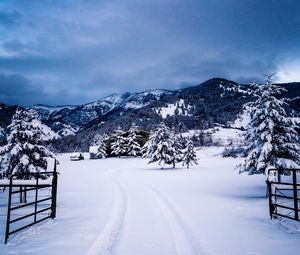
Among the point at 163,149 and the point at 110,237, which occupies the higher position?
the point at 163,149

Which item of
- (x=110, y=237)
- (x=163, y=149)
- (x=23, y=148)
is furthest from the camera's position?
(x=163, y=149)

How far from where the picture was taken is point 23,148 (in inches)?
883

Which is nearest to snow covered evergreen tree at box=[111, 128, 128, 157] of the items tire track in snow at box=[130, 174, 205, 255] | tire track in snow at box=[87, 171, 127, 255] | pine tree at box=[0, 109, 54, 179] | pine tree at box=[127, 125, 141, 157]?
pine tree at box=[127, 125, 141, 157]

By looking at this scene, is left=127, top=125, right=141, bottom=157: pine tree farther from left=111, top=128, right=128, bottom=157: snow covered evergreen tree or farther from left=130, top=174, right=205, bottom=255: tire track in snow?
left=130, top=174, right=205, bottom=255: tire track in snow

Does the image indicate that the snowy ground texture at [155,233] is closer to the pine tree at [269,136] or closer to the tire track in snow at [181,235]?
the tire track in snow at [181,235]

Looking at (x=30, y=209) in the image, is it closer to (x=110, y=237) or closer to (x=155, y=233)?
(x=110, y=237)

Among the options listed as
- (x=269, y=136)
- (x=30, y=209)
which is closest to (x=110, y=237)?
(x=30, y=209)

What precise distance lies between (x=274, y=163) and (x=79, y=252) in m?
14.6

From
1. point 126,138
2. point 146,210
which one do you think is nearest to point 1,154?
point 146,210

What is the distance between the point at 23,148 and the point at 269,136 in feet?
56.2

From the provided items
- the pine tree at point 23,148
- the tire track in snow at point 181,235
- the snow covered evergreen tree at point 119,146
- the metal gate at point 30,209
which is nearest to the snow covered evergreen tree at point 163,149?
the pine tree at point 23,148

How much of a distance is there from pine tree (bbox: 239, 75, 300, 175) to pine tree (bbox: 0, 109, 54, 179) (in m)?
14.8

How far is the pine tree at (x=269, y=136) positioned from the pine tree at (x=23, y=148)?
583 inches

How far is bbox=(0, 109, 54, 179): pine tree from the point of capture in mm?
22047
